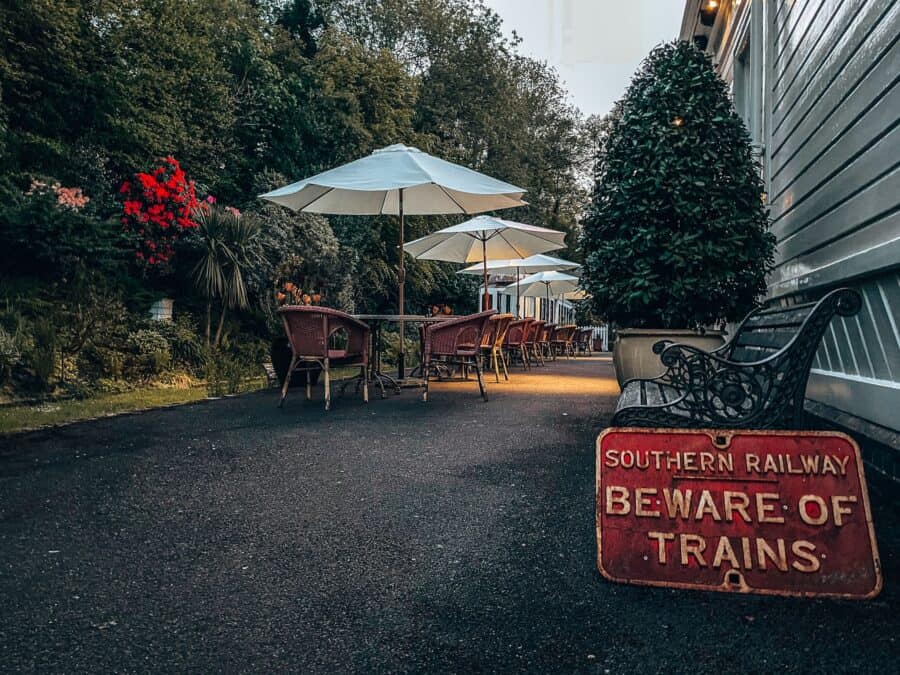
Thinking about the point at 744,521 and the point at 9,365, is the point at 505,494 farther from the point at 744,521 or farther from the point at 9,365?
the point at 9,365

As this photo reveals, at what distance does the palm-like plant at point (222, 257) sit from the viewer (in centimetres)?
855

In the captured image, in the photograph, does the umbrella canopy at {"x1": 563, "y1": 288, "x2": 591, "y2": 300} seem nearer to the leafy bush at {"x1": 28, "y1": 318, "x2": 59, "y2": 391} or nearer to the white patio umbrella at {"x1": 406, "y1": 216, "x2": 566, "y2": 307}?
the white patio umbrella at {"x1": 406, "y1": 216, "x2": 566, "y2": 307}

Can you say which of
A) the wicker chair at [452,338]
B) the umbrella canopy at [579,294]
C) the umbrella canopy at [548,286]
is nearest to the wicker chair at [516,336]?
the umbrella canopy at [579,294]

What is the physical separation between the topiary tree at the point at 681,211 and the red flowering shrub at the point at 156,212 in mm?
6032

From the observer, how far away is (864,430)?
263 cm

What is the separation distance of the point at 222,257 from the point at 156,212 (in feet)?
3.42

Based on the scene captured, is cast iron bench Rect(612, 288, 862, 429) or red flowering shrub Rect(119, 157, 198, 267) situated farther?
red flowering shrub Rect(119, 157, 198, 267)

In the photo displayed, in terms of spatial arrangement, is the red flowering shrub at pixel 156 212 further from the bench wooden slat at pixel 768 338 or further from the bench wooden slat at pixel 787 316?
the bench wooden slat at pixel 787 316

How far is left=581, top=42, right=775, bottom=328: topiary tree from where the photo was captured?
431cm

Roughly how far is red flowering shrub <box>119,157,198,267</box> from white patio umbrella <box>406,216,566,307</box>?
3.40 metres

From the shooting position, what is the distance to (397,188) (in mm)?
5547

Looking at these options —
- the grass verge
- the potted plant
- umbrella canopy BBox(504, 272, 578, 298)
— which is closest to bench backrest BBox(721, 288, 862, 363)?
the potted plant

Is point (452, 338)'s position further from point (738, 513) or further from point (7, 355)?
point (738, 513)

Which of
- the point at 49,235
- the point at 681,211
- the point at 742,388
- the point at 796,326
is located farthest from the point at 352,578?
the point at 49,235
